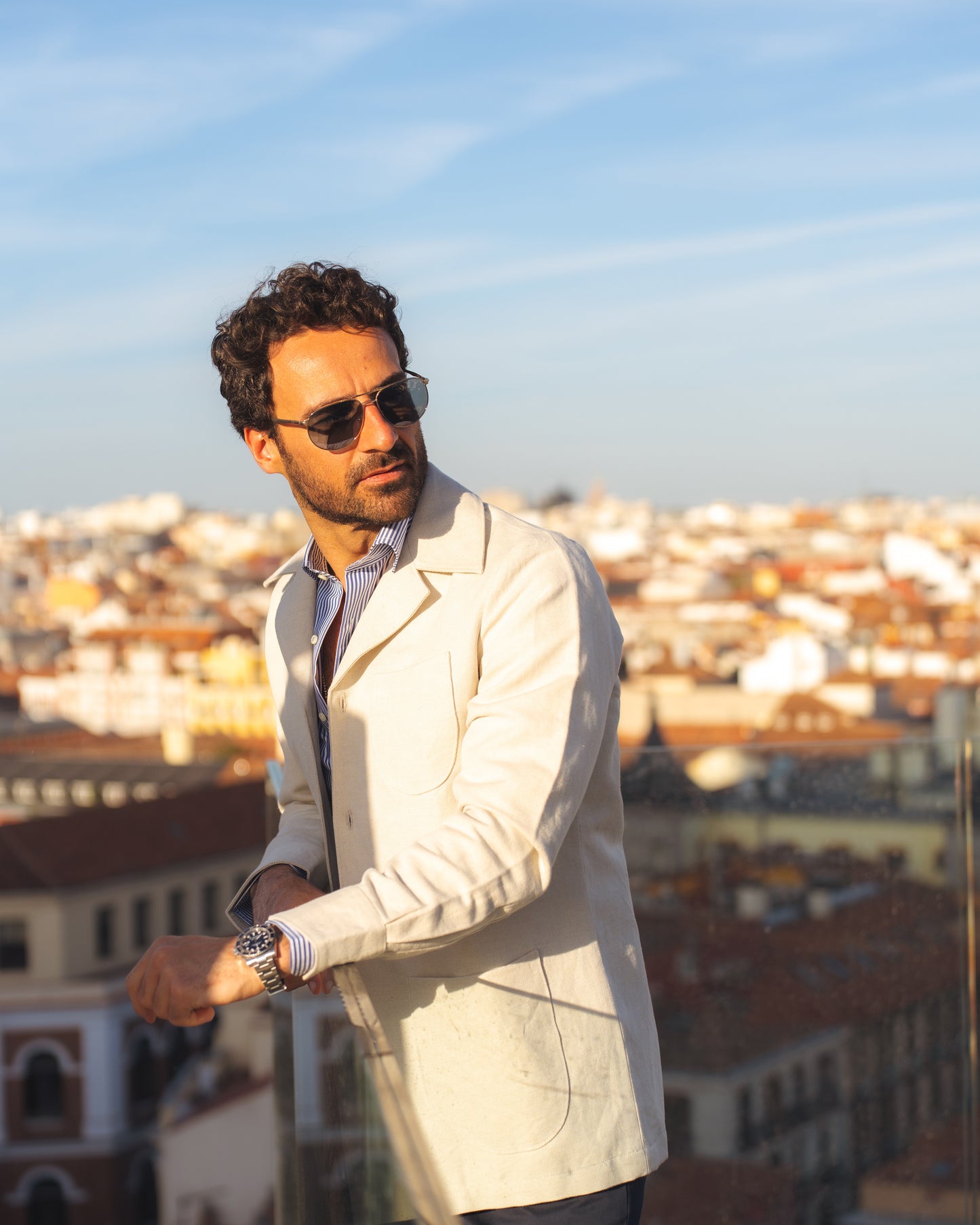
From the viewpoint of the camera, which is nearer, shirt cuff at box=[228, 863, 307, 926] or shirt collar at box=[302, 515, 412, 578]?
shirt collar at box=[302, 515, 412, 578]

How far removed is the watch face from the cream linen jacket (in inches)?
0.9

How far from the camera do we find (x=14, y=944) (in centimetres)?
2345

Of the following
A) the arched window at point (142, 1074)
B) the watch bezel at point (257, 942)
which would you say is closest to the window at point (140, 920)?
the arched window at point (142, 1074)

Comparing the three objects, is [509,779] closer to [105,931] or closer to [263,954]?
[263,954]

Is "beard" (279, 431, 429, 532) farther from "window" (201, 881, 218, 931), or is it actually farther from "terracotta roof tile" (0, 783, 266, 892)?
"window" (201, 881, 218, 931)

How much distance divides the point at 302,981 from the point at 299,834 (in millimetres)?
376

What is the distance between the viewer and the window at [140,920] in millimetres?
24656

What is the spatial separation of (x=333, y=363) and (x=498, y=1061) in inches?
21.5

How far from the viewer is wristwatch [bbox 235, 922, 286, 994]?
109cm

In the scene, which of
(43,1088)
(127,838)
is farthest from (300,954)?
(127,838)

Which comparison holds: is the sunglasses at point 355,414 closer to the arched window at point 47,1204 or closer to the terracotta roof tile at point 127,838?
the terracotta roof tile at point 127,838

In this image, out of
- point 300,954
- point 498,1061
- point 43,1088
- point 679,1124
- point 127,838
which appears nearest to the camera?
point 300,954

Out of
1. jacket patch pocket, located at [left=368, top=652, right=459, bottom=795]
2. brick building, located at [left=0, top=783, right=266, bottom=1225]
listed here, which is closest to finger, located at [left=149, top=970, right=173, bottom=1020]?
jacket patch pocket, located at [left=368, top=652, right=459, bottom=795]

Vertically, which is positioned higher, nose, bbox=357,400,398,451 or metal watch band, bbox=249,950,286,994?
nose, bbox=357,400,398,451
